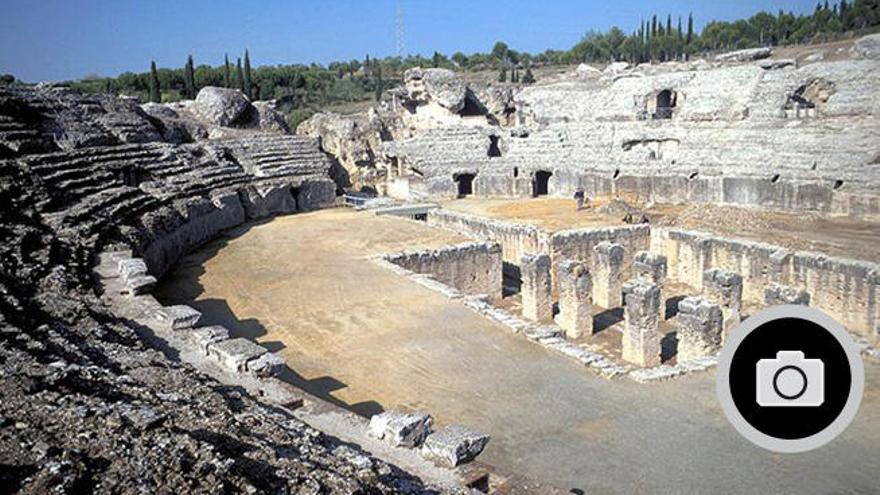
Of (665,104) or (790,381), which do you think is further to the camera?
(665,104)

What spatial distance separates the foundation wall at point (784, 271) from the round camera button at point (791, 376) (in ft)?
32.9

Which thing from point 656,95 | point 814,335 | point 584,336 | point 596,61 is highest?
point 596,61

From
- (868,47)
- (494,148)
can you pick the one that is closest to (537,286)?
(494,148)

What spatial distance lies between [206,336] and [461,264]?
8765mm

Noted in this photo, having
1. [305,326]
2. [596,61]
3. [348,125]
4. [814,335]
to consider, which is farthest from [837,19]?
[814,335]

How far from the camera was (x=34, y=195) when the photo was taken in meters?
14.5

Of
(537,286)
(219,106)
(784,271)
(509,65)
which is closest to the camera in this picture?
(537,286)

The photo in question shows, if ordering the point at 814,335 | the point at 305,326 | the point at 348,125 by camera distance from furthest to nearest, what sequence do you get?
the point at 348,125 → the point at 305,326 → the point at 814,335

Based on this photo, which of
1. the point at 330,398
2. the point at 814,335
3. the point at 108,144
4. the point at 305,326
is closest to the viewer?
the point at 814,335

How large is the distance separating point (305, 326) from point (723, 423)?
270 inches

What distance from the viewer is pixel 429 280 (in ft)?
48.1

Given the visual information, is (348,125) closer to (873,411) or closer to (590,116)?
(590,116)

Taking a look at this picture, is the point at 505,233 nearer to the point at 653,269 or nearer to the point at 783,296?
the point at 653,269

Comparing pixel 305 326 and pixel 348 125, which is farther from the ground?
pixel 348 125
